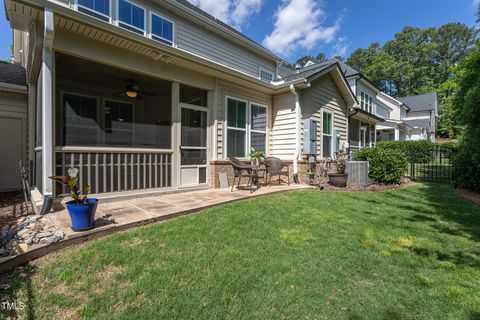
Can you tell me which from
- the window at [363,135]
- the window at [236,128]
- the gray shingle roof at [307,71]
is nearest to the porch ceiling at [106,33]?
the window at [236,128]

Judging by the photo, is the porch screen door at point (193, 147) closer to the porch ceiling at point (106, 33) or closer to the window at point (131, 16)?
the porch ceiling at point (106, 33)

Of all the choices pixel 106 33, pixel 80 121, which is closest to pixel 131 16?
pixel 106 33

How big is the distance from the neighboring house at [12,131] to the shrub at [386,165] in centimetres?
1149

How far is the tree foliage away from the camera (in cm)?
3684

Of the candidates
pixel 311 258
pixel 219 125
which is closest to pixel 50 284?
pixel 311 258

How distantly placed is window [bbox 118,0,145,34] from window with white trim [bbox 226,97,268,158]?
13.3 feet

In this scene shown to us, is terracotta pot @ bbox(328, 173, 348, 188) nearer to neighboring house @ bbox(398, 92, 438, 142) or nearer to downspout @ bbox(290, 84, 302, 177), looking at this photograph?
downspout @ bbox(290, 84, 302, 177)

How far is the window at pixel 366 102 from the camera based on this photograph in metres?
17.2

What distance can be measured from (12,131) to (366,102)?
797 inches

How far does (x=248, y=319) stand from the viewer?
1912 millimetres

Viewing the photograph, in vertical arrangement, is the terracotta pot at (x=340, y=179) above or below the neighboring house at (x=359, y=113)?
below

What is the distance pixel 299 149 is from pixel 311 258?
17.8ft

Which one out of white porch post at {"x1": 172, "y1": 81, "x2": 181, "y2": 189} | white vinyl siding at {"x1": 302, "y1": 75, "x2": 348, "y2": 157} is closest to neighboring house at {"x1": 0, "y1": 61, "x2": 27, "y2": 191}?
white porch post at {"x1": 172, "y1": 81, "x2": 181, "y2": 189}

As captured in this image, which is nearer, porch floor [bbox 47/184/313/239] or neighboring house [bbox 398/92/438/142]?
porch floor [bbox 47/184/313/239]
